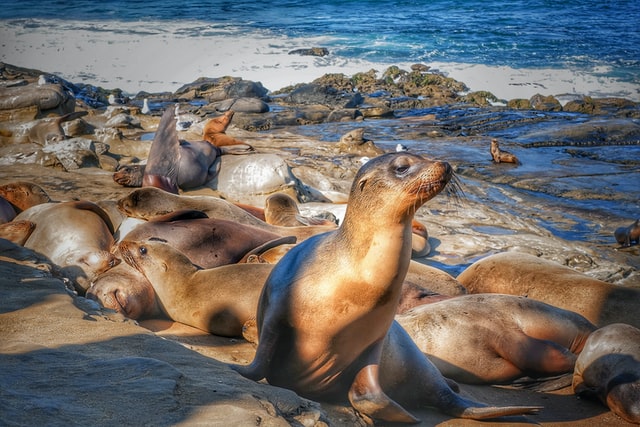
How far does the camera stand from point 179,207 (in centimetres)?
665

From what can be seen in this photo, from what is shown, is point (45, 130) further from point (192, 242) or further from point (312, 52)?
point (312, 52)

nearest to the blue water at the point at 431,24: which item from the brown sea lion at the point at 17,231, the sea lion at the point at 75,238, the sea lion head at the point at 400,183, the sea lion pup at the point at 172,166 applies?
the sea lion pup at the point at 172,166

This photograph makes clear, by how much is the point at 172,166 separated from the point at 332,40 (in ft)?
98.3

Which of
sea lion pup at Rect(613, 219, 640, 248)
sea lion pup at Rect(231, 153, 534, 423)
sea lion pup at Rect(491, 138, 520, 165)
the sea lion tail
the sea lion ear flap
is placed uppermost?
the sea lion ear flap

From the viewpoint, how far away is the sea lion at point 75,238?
17.3 ft

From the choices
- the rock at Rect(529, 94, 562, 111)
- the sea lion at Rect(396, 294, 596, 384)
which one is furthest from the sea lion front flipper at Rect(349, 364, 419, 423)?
the rock at Rect(529, 94, 562, 111)

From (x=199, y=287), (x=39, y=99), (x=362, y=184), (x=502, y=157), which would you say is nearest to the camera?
(x=362, y=184)

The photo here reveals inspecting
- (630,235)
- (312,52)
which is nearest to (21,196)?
(630,235)

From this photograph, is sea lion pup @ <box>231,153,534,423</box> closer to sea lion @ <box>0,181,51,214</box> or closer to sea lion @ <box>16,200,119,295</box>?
sea lion @ <box>16,200,119,295</box>

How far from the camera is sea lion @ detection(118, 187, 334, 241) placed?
255 inches

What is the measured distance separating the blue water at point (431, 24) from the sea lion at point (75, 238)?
25.7m

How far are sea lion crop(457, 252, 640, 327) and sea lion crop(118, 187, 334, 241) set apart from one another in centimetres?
151

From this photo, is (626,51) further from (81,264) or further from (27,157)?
(81,264)

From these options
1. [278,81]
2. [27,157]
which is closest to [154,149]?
[27,157]
